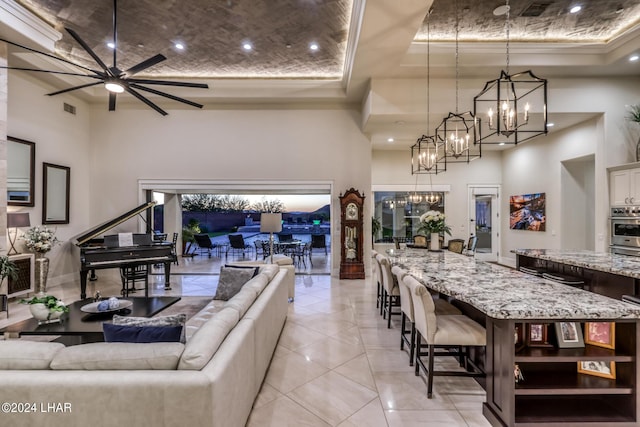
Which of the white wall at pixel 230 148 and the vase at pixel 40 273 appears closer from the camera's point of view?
the vase at pixel 40 273

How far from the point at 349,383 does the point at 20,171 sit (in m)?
6.89

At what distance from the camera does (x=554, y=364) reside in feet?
6.81

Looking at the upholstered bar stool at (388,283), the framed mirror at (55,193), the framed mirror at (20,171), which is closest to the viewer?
the upholstered bar stool at (388,283)

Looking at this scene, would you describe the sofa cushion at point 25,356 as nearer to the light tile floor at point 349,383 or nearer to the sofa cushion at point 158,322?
the sofa cushion at point 158,322

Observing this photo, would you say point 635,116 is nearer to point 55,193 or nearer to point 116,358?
point 116,358

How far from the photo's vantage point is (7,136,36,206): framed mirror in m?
5.38

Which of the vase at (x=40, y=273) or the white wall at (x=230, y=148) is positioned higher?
the white wall at (x=230, y=148)

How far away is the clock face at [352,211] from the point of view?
22.7ft

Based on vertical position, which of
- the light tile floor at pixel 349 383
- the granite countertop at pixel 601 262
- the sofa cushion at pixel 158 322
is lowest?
the light tile floor at pixel 349 383

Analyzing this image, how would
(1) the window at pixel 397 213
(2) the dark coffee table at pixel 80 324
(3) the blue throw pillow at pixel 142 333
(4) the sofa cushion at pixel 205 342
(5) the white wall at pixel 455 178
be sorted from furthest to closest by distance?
(1) the window at pixel 397 213, (5) the white wall at pixel 455 178, (2) the dark coffee table at pixel 80 324, (3) the blue throw pillow at pixel 142 333, (4) the sofa cushion at pixel 205 342

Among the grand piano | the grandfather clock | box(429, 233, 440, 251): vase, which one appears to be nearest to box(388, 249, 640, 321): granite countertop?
box(429, 233, 440, 251): vase

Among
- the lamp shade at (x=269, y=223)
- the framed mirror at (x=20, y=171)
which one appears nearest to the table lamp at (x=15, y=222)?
the framed mirror at (x=20, y=171)

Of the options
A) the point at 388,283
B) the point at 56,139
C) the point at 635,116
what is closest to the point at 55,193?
the point at 56,139

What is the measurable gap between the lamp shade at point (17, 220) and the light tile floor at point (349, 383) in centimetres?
147
